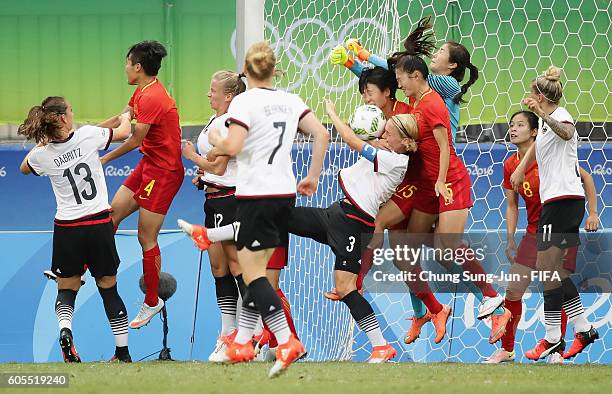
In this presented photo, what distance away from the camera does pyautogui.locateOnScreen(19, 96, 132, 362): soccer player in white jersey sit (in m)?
6.81

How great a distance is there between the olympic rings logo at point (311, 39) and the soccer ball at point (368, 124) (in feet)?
4.87

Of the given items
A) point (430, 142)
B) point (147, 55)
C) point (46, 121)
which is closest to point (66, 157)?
point (46, 121)

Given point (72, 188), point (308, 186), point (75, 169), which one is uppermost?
point (308, 186)

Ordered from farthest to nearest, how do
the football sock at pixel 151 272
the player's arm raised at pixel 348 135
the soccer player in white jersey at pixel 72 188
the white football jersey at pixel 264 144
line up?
the football sock at pixel 151 272 < the soccer player in white jersey at pixel 72 188 < the player's arm raised at pixel 348 135 < the white football jersey at pixel 264 144

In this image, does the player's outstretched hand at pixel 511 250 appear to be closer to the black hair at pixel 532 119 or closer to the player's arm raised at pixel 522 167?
the player's arm raised at pixel 522 167

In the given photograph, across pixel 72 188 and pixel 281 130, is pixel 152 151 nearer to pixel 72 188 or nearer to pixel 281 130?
pixel 72 188

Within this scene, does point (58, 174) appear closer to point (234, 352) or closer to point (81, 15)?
point (234, 352)

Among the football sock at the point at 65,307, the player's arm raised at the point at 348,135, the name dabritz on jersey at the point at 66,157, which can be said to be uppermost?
the player's arm raised at the point at 348,135

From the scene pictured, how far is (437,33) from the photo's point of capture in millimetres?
9898

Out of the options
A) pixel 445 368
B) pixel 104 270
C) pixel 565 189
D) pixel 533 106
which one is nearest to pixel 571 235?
pixel 565 189

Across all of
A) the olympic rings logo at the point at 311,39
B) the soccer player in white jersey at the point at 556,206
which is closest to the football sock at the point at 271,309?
the soccer player in white jersey at the point at 556,206

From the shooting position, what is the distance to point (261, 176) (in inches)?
225

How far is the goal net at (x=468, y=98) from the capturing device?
8352 mm

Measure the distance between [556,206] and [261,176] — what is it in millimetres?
2361
